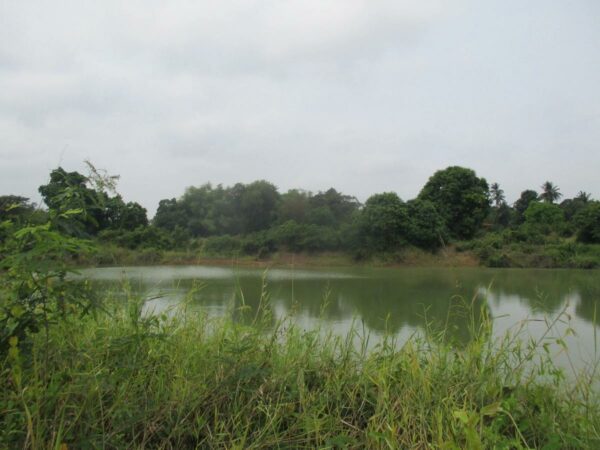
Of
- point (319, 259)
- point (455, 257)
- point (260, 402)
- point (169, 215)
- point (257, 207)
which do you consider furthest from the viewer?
point (257, 207)

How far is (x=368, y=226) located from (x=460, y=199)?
566 centimetres

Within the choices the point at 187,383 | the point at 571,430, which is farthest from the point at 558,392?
the point at 187,383

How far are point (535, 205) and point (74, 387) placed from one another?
22754 mm

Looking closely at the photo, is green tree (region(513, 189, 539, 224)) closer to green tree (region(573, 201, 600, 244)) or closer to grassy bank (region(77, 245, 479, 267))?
green tree (region(573, 201, 600, 244))

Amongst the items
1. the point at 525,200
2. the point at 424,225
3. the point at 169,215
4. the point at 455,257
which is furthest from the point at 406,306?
the point at 525,200

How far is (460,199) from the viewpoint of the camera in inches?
779

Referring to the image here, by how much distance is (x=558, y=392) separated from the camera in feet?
5.76

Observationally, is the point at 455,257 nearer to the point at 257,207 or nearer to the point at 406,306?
the point at 257,207

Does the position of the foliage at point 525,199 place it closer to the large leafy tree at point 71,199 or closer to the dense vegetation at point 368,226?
the dense vegetation at point 368,226

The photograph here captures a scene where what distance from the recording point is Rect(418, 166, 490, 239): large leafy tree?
19375 mm

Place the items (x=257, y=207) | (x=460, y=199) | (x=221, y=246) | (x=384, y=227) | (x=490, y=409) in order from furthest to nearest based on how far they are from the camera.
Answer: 1. (x=257, y=207)
2. (x=460, y=199)
3. (x=384, y=227)
4. (x=221, y=246)
5. (x=490, y=409)

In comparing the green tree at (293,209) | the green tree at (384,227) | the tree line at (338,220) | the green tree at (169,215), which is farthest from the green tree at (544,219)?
the green tree at (169,215)

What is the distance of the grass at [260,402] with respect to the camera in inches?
49.4

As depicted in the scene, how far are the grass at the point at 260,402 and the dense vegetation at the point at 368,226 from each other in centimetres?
927
